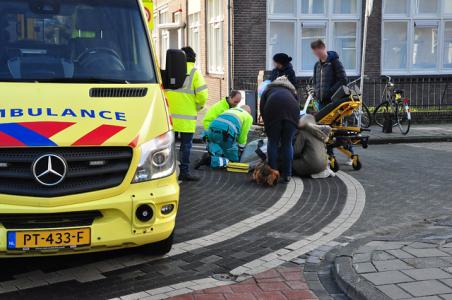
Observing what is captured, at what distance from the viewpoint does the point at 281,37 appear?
1833 cm

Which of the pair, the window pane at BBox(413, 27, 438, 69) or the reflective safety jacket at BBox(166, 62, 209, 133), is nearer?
the reflective safety jacket at BBox(166, 62, 209, 133)

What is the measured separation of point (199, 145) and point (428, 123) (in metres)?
7.02

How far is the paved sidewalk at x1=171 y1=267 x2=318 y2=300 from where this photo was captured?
436 centimetres

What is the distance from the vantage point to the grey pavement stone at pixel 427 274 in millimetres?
4443

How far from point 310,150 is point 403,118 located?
623cm

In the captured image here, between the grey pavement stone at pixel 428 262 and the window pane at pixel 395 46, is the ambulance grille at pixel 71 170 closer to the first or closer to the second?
the grey pavement stone at pixel 428 262

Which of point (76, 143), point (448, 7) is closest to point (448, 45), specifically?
point (448, 7)

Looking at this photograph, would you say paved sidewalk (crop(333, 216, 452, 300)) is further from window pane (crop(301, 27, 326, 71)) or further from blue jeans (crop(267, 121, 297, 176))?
window pane (crop(301, 27, 326, 71))

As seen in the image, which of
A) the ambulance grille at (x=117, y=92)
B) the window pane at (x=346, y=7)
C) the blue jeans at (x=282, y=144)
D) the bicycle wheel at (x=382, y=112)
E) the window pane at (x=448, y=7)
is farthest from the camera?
the window pane at (x=448, y=7)

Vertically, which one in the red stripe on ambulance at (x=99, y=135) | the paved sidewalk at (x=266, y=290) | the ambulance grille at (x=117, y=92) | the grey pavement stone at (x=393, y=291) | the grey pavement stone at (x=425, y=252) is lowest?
the paved sidewalk at (x=266, y=290)

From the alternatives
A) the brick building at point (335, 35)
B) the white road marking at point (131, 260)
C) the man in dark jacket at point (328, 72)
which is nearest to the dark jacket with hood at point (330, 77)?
the man in dark jacket at point (328, 72)

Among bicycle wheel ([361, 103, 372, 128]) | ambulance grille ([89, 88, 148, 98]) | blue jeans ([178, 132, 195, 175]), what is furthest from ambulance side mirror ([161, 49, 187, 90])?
bicycle wheel ([361, 103, 372, 128])

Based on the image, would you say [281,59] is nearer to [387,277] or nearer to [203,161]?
[203,161]

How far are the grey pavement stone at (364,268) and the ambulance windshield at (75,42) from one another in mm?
2443
